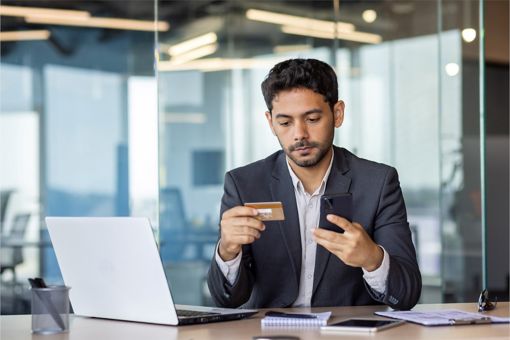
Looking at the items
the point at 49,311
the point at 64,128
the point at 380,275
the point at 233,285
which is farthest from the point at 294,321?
the point at 64,128

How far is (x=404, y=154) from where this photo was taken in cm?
625

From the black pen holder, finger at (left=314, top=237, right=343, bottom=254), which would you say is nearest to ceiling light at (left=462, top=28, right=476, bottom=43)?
finger at (left=314, top=237, right=343, bottom=254)

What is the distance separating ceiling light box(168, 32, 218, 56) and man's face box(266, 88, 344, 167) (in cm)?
302

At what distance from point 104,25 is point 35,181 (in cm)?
113

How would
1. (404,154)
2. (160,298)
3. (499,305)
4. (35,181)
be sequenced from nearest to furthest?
(160,298), (499,305), (35,181), (404,154)

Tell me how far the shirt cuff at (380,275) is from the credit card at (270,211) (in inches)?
15.6

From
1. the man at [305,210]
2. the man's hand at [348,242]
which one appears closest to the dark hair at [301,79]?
the man at [305,210]

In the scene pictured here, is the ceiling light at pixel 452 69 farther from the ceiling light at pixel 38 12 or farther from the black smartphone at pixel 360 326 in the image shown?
the black smartphone at pixel 360 326

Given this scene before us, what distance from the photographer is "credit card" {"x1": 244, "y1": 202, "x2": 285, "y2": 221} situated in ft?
8.32

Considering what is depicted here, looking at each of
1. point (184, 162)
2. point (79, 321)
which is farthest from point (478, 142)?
point (79, 321)

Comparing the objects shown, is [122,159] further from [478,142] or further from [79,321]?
[79,321]

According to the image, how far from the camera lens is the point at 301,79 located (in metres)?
3.13

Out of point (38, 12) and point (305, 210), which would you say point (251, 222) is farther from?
point (38, 12)

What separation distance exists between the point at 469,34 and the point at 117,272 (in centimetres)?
418
